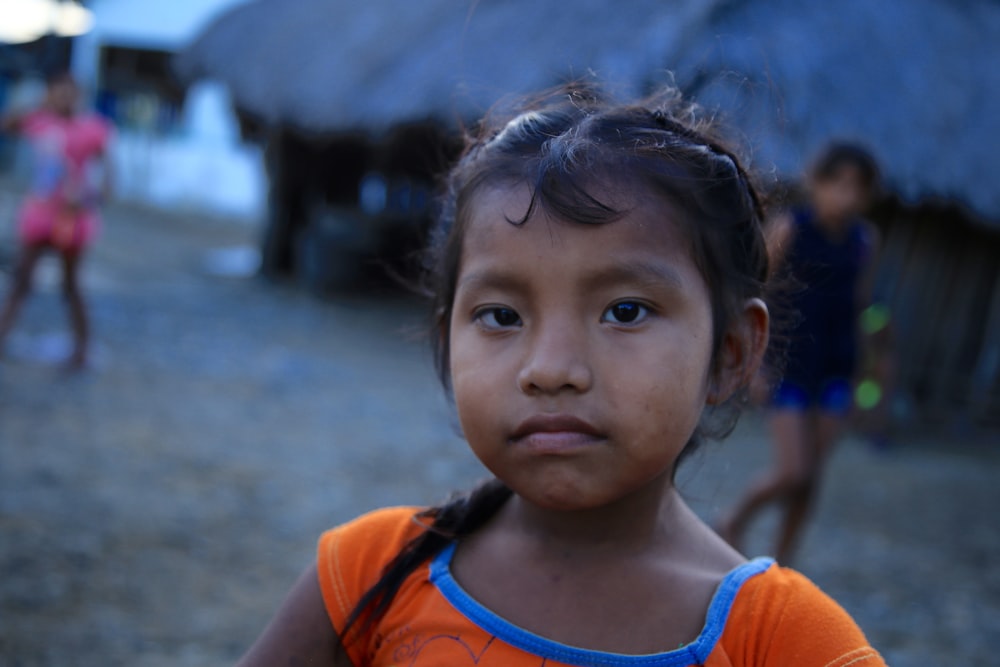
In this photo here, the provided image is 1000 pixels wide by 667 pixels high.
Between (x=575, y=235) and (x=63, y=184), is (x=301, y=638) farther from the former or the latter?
(x=63, y=184)

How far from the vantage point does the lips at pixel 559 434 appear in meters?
1.10

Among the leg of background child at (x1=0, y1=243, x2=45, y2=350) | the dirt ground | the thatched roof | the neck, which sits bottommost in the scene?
the dirt ground

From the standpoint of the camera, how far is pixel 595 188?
1183 millimetres

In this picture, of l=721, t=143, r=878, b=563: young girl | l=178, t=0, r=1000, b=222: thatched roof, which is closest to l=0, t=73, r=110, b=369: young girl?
l=178, t=0, r=1000, b=222: thatched roof

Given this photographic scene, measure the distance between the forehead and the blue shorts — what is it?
2531 mm

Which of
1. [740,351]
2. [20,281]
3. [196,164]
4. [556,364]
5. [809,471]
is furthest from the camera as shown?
[196,164]

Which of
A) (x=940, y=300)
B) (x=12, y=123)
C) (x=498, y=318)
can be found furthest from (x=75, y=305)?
(x=940, y=300)

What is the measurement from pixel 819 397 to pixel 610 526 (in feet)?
8.43

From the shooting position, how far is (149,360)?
6965 mm

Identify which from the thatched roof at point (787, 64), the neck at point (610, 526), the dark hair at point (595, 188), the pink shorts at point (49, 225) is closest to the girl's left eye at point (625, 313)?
the dark hair at point (595, 188)

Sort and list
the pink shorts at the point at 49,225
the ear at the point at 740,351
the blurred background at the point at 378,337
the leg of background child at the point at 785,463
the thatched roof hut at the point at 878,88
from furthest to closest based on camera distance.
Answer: the thatched roof hut at the point at 878,88 < the pink shorts at the point at 49,225 < the leg of background child at the point at 785,463 < the blurred background at the point at 378,337 < the ear at the point at 740,351

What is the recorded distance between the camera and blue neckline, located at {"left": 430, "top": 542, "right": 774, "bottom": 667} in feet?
3.67

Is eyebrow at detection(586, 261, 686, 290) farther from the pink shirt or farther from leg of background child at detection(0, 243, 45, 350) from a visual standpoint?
leg of background child at detection(0, 243, 45, 350)

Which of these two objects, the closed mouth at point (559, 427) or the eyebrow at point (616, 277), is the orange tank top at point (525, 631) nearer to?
the closed mouth at point (559, 427)
